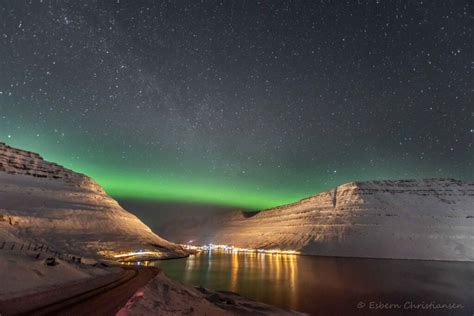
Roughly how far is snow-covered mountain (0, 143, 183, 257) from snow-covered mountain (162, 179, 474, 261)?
2351 inches

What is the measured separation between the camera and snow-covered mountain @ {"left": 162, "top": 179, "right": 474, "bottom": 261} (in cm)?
11525

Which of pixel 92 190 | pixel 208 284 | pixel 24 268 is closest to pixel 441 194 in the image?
pixel 208 284

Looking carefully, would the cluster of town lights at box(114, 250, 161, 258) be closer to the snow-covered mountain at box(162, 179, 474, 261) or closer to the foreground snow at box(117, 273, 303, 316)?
the foreground snow at box(117, 273, 303, 316)

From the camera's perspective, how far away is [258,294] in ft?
115

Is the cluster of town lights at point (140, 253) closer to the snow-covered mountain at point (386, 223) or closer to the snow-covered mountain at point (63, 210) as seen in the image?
the snow-covered mountain at point (63, 210)

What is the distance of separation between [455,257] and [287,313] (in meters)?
104

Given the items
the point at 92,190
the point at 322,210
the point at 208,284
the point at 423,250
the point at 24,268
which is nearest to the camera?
the point at 24,268

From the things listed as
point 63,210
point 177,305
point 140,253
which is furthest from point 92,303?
point 63,210

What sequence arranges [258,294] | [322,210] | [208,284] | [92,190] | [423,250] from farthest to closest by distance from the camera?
[322,210]
[92,190]
[423,250]
[208,284]
[258,294]

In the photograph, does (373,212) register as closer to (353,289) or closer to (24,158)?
(353,289)

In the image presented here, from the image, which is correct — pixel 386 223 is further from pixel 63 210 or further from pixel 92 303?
pixel 92 303

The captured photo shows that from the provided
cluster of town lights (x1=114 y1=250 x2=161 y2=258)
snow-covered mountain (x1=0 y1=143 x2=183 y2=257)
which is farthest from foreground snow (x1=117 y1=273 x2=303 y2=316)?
cluster of town lights (x1=114 y1=250 x2=161 y2=258)

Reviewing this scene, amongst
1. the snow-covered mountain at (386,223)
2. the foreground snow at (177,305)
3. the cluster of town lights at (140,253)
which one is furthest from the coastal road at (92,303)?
the snow-covered mountain at (386,223)

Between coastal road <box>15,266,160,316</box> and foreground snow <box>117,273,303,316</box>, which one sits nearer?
coastal road <box>15,266,160,316</box>
